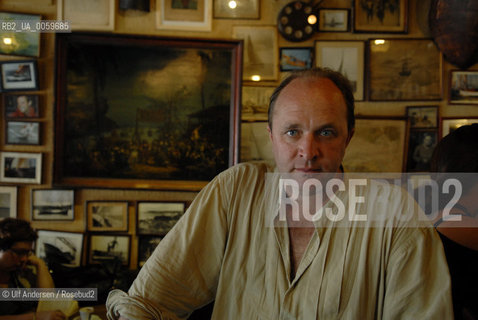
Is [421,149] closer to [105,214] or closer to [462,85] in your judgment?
[462,85]

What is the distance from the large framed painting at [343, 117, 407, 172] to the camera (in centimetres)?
285

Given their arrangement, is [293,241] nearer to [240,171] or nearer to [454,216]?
[240,171]

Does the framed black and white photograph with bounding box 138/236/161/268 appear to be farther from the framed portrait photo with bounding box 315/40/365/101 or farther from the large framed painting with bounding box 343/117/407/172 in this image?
the framed portrait photo with bounding box 315/40/365/101

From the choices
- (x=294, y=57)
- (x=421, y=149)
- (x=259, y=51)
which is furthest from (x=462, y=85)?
(x=259, y=51)

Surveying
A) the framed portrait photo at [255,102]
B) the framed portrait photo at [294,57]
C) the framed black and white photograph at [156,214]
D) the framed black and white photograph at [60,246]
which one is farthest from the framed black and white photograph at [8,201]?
the framed portrait photo at [294,57]

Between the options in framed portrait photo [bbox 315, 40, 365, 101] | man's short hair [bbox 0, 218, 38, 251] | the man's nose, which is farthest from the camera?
framed portrait photo [bbox 315, 40, 365, 101]

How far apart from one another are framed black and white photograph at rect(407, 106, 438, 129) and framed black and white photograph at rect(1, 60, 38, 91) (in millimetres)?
2636

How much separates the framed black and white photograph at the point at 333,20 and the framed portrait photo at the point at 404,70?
0.76 feet

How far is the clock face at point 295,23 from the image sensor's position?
2.81 metres

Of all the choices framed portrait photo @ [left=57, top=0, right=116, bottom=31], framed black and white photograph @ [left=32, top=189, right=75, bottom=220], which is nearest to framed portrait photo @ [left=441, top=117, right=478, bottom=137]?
framed portrait photo @ [left=57, top=0, right=116, bottom=31]

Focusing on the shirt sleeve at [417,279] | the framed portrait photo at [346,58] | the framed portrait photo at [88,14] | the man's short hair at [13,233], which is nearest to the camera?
the shirt sleeve at [417,279]

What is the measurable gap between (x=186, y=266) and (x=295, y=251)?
0.36 m

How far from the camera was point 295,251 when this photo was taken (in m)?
1.32

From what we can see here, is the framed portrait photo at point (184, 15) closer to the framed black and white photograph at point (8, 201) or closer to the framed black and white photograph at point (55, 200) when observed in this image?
the framed black and white photograph at point (55, 200)
